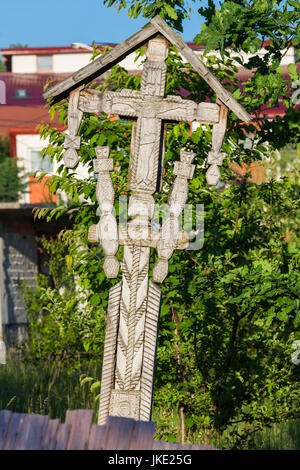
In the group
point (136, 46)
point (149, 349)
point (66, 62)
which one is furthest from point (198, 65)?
point (66, 62)

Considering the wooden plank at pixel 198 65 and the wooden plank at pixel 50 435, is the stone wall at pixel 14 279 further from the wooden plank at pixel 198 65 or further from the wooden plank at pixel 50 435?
the wooden plank at pixel 50 435

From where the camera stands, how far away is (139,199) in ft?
17.0

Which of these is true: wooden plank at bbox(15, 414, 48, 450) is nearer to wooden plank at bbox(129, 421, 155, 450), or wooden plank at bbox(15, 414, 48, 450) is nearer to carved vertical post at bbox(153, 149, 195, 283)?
wooden plank at bbox(129, 421, 155, 450)

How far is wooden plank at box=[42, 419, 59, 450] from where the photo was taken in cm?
373

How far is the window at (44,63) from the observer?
123 feet

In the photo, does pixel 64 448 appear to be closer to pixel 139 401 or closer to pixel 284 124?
pixel 139 401

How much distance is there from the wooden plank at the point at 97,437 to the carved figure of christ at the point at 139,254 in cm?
113

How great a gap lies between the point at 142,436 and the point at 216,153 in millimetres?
2239

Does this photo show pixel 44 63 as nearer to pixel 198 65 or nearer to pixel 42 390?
pixel 42 390

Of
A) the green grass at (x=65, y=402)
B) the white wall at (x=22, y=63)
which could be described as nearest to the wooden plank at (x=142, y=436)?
the green grass at (x=65, y=402)

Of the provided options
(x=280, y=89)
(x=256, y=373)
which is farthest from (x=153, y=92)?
(x=256, y=373)

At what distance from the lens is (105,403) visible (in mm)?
4969

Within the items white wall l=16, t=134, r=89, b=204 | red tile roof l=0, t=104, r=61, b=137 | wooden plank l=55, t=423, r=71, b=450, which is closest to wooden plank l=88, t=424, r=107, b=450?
wooden plank l=55, t=423, r=71, b=450
